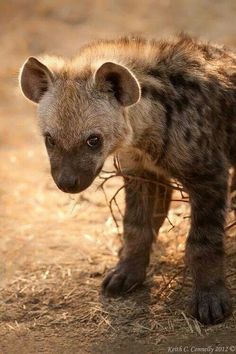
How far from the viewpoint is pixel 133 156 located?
5.15 metres

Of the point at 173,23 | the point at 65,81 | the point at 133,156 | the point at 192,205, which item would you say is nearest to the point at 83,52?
the point at 65,81

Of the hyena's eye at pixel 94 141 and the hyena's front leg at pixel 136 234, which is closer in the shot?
the hyena's eye at pixel 94 141

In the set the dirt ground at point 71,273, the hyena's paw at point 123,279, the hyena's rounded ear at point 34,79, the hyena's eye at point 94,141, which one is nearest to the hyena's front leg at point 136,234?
the hyena's paw at point 123,279

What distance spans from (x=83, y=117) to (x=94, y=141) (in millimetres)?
149

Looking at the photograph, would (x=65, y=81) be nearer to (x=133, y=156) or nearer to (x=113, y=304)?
(x=133, y=156)

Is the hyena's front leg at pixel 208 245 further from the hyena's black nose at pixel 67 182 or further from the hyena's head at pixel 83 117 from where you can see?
the hyena's black nose at pixel 67 182

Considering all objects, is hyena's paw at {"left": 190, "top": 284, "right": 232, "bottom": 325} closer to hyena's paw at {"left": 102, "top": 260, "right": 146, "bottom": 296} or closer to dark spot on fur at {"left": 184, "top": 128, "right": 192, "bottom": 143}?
hyena's paw at {"left": 102, "top": 260, "right": 146, "bottom": 296}

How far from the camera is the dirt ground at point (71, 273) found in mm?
4793

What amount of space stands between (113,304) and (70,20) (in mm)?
6839

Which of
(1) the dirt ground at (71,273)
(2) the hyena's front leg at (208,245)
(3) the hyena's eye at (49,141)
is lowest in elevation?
(1) the dirt ground at (71,273)

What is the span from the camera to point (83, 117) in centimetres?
459

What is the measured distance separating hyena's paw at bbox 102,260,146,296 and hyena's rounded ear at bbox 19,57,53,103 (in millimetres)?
1308

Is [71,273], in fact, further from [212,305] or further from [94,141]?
[94,141]

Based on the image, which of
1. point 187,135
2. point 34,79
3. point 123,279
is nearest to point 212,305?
point 123,279
